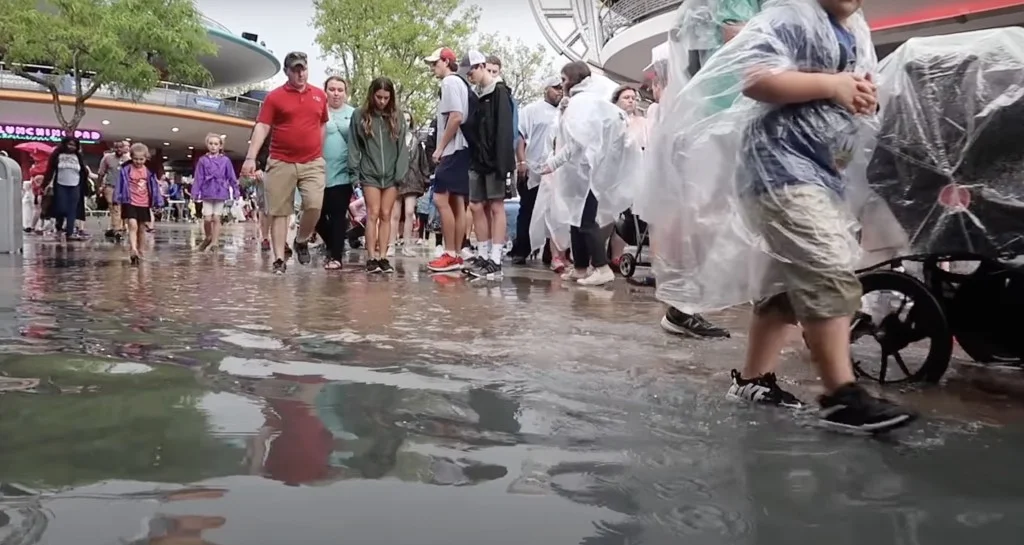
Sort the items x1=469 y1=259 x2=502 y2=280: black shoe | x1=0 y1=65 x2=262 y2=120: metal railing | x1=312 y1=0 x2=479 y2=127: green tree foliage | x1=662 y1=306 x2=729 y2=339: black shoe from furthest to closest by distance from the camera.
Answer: x1=0 y1=65 x2=262 y2=120: metal railing, x1=312 y1=0 x2=479 y2=127: green tree foliage, x1=469 y1=259 x2=502 y2=280: black shoe, x1=662 y1=306 x2=729 y2=339: black shoe

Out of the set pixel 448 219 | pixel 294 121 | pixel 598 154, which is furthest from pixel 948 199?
pixel 294 121

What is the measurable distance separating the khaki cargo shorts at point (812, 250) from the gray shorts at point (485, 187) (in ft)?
17.2

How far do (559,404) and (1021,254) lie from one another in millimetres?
1677

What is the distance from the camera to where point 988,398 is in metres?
3.14

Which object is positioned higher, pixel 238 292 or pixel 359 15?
pixel 359 15

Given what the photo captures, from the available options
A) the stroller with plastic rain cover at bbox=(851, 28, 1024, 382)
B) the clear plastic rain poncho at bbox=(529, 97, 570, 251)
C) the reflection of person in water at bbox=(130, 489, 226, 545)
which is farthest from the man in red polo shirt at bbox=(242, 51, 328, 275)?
the reflection of person in water at bbox=(130, 489, 226, 545)

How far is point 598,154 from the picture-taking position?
24.5 ft

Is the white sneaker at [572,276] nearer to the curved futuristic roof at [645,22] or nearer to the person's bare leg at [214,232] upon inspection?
the curved futuristic roof at [645,22]

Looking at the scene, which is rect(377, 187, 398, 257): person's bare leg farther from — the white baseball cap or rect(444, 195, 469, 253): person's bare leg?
the white baseball cap

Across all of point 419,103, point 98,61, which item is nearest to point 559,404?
point 98,61

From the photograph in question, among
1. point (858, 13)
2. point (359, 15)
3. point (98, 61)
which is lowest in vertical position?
point (858, 13)

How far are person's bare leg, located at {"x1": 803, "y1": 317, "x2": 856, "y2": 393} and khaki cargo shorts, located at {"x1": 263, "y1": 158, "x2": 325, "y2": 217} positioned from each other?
6.08m

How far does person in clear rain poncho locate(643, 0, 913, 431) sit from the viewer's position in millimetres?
2594

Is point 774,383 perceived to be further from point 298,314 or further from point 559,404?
point 298,314
